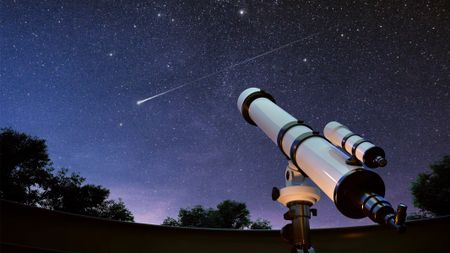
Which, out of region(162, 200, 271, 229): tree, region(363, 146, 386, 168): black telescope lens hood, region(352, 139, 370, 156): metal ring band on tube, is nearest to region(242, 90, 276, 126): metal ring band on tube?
region(352, 139, 370, 156): metal ring band on tube

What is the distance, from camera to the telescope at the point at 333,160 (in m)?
1.95

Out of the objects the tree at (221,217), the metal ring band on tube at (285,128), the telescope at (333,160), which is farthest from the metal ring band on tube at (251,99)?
the tree at (221,217)

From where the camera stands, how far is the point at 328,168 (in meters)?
2.46

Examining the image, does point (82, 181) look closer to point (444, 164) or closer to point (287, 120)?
point (287, 120)

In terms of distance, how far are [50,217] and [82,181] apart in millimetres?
7406

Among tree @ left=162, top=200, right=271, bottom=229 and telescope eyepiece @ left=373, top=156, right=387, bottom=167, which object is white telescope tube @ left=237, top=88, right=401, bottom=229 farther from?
tree @ left=162, top=200, right=271, bottom=229

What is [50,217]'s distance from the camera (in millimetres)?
6430

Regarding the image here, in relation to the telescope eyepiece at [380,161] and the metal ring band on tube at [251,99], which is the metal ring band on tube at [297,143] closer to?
the telescope eyepiece at [380,161]

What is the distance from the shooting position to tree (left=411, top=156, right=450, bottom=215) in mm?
12470

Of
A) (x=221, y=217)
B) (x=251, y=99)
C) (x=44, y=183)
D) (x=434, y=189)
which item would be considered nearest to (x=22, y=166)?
(x=44, y=183)

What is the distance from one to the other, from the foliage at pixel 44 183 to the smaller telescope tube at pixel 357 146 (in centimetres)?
1078

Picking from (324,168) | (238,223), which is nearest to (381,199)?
(324,168)

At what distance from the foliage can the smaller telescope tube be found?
10.8 meters

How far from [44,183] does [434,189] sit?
48.4 feet
